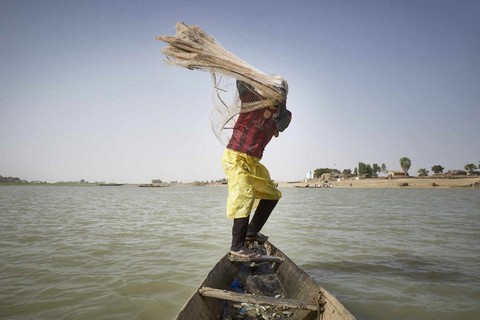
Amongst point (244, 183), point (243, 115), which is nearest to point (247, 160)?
point (244, 183)

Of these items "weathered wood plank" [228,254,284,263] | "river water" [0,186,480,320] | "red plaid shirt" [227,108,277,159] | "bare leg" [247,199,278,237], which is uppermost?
"red plaid shirt" [227,108,277,159]

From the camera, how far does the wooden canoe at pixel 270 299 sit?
2340 mm

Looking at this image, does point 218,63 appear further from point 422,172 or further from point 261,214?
point 422,172

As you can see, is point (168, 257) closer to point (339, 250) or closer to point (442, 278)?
point (339, 250)

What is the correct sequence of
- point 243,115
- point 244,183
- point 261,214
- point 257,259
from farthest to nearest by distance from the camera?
point 261,214 → point 243,115 → point 257,259 → point 244,183

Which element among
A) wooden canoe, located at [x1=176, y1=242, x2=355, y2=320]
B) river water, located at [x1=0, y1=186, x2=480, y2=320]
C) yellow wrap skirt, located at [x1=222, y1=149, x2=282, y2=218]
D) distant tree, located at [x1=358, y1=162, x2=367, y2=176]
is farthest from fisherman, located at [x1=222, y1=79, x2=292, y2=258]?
distant tree, located at [x1=358, y1=162, x2=367, y2=176]

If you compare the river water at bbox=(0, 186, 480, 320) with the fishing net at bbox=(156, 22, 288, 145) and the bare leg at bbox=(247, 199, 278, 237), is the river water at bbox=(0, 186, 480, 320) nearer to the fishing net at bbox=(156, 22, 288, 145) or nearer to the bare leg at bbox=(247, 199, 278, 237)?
the bare leg at bbox=(247, 199, 278, 237)

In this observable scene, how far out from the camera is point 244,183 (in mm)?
3275

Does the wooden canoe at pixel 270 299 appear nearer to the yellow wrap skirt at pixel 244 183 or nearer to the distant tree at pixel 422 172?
the yellow wrap skirt at pixel 244 183

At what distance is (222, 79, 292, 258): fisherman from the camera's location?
3.25 m

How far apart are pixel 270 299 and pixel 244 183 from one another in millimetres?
1291

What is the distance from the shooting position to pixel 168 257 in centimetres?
641

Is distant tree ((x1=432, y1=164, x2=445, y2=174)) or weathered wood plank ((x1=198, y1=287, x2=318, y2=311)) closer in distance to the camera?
weathered wood plank ((x1=198, y1=287, x2=318, y2=311))

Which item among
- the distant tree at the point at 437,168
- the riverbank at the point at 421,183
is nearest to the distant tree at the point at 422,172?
the distant tree at the point at 437,168
